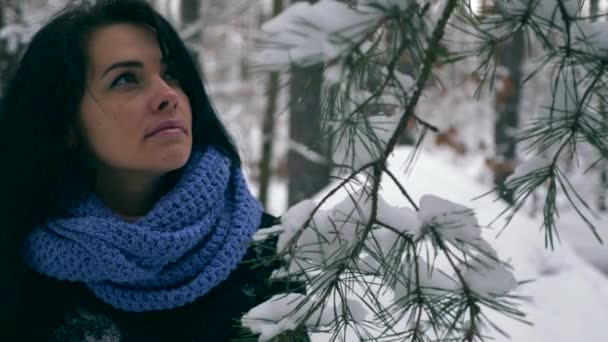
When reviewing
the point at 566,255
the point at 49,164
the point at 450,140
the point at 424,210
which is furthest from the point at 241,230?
the point at 450,140

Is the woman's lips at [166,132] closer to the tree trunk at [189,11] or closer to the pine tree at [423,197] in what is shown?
the pine tree at [423,197]

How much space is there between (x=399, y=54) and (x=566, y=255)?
261 centimetres

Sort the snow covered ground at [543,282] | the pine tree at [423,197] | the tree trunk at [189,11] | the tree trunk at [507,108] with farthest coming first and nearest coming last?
the tree trunk at [507,108]
the tree trunk at [189,11]
the snow covered ground at [543,282]
the pine tree at [423,197]

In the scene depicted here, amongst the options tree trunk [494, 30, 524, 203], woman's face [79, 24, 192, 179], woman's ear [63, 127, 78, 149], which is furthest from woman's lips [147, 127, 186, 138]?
tree trunk [494, 30, 524, 203]

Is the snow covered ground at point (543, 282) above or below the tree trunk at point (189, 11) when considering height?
below

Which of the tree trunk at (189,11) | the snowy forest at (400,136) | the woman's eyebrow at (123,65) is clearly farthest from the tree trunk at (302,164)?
the snowy forest at (400,136)

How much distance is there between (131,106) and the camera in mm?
1293

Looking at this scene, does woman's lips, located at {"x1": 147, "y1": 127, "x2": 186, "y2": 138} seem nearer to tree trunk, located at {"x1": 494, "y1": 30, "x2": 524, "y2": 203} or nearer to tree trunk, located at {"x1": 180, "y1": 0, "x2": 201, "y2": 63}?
tree trunk, located at {"x1": 180, "y1": 0, "x2": 201, "y2": 63}

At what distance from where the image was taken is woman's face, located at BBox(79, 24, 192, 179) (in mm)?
1287

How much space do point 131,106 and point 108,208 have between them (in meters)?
0.29

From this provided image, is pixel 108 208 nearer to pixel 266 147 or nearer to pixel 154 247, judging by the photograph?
pixel 154 247

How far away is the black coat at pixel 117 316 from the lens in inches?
52.0

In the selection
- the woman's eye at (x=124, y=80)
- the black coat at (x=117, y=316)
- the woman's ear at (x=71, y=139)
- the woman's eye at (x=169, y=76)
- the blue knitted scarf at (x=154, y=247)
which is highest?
the woman's eye at (x=169, y=76)

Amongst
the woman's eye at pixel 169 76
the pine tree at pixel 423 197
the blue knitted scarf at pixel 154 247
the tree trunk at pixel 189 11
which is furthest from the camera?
the tree trunk at pixel 189 11
